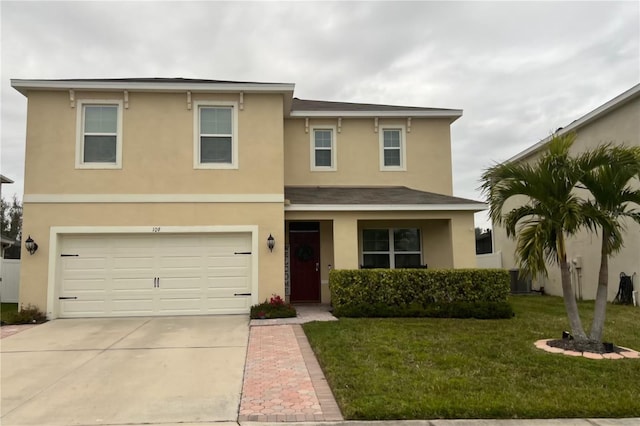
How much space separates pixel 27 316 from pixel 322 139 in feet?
30.6

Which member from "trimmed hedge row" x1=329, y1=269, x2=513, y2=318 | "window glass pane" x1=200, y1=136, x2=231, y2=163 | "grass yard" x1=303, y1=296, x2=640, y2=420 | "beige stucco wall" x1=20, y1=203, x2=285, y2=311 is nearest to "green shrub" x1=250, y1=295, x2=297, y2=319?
"beige stucco wall" x1=20, y1=203, x2=285, y2=311

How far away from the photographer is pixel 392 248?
1370cm

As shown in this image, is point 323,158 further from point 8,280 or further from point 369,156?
point 8,280

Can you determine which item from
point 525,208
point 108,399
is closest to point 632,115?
point 525,208

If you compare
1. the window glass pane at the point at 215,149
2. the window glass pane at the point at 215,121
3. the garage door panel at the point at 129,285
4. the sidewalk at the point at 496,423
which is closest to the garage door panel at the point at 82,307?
the garage door panel at the point at 129,285

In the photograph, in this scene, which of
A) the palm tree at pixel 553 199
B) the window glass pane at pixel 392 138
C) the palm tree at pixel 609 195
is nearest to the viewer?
the palm tree at pixel 609 195

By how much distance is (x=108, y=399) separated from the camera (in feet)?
16.6

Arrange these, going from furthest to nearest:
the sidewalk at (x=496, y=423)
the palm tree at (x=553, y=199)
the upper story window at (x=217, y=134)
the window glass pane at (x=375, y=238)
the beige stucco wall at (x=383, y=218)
A: the window glass pane at (x=375, y=238) → the beige stucco wall at (x=383, y=218) → the upper story window at (x=217, y=134) → the palm tree at (x=553, y=199) → the sidewalk at (x=496, y=423)

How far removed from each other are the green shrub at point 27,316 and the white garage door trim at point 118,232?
218 mm

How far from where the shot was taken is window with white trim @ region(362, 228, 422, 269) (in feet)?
44.7

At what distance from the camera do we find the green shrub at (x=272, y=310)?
10406mm

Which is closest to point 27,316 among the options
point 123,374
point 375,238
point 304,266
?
point 123,374

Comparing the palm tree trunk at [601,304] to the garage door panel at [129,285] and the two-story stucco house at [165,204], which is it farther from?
the garage door panel at [129,285]

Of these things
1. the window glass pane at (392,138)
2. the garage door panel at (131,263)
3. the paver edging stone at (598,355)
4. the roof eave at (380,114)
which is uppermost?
the roof eave at (380,114)
